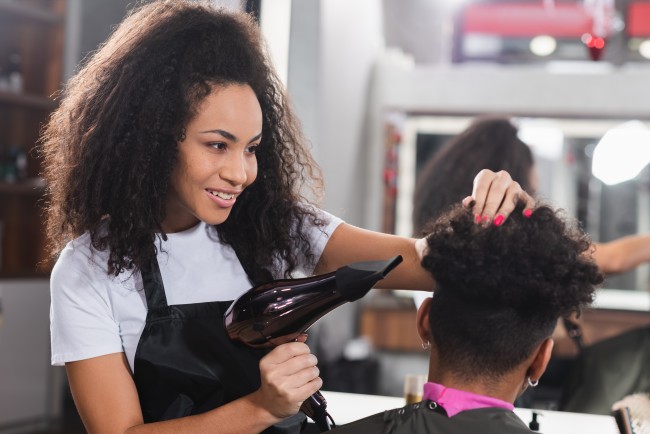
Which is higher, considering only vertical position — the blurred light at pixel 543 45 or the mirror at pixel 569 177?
the blurred light at pixel 543 45

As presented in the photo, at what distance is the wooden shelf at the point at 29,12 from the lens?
465 cm

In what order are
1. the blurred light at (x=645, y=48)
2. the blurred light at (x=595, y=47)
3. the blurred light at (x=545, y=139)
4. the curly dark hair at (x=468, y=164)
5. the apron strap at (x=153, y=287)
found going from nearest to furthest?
the apron strap at (x=153, y=287) → the curly dark hair at (x=468, y=164) → the blurred light at (x=595, y=47) → the blurred light at (x=645, y=48) → the blurred light at (x=545, y=139)

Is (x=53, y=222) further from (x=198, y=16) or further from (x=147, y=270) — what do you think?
(x=198, y=16)

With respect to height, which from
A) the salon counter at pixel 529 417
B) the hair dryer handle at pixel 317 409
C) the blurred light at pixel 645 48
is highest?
the blurred light at pixel 645 48

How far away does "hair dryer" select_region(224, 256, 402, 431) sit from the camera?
1237 millimetres

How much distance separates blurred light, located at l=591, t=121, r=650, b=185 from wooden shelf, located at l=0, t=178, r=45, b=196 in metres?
3.53

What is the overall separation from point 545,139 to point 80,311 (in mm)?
5125

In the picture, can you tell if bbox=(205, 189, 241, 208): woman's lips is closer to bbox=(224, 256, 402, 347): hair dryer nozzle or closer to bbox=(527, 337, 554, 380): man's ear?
bbox=(224, 256, 402, 347): hair dryer nozzle

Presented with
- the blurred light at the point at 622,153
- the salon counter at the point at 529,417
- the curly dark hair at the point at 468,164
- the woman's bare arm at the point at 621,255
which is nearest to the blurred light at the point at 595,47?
the curly dark hair at the point at 468,164

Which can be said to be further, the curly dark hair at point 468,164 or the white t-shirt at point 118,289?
the curly dark hair at point 468,164

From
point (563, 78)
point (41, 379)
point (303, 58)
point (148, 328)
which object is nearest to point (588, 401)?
point (148, 328)

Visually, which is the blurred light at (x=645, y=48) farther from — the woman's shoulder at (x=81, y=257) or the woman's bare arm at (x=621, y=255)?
the woman's shoulder at (x=81, y=257)

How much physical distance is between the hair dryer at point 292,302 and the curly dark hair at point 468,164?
108 centimetres

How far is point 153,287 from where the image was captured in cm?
146
